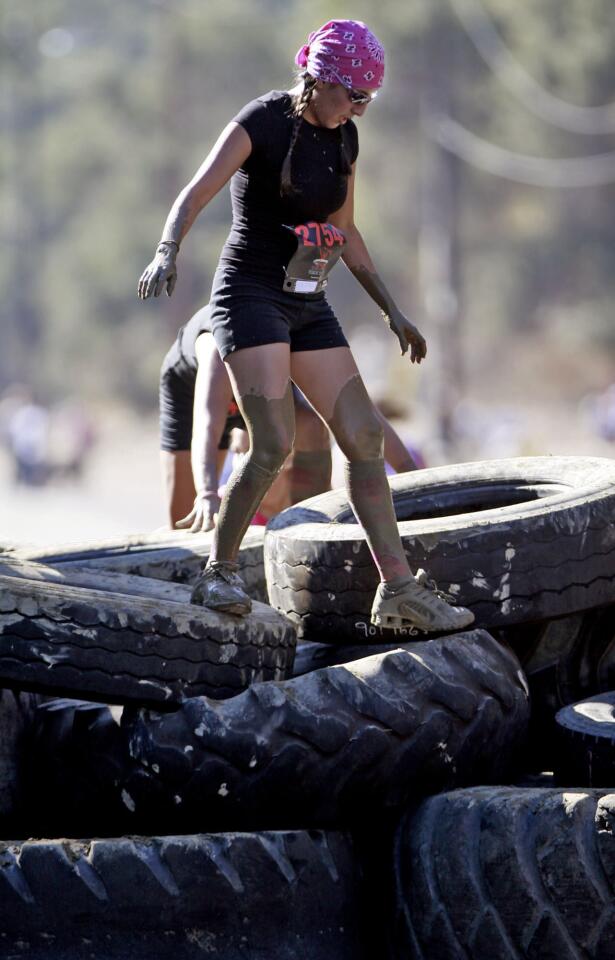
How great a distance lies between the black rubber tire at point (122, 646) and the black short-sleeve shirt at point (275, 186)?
1010mm

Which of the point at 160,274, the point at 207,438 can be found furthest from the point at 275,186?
the point at 207,438

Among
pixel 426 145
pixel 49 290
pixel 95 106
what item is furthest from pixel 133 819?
pixel 95 106

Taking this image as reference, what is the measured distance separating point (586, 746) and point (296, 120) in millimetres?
1918

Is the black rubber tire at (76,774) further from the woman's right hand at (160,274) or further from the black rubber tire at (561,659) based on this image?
the black rubber tire at (561,659)

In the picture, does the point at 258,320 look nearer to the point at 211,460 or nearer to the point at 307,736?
the point at 307,736

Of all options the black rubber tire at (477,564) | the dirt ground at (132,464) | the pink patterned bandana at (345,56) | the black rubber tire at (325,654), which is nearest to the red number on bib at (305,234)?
the pink patterned bandana at (345,56)

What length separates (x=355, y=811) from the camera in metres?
3.58

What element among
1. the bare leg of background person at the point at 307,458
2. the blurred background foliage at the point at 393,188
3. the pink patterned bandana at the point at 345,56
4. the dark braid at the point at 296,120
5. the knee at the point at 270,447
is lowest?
the bare leg of background person at the point at 307,458

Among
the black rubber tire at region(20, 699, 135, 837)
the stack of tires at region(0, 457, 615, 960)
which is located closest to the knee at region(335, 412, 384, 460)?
the stack of tires at region(0, 457, 615, 960)

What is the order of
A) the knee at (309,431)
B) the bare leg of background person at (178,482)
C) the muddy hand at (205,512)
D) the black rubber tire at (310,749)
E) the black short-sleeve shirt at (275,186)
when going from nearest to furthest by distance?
the black rubber tire at (310,749), the black short-sleeve shirt at (275,186), the muddy hand at (205,512), the knee at (309,431), the bare leg of background person at (178,482)

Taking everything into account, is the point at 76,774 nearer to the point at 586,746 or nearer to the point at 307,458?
the point at 586,746

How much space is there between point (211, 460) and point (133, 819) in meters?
2.19

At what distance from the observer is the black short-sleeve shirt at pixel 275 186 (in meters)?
3.97

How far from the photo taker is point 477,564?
414 cm
